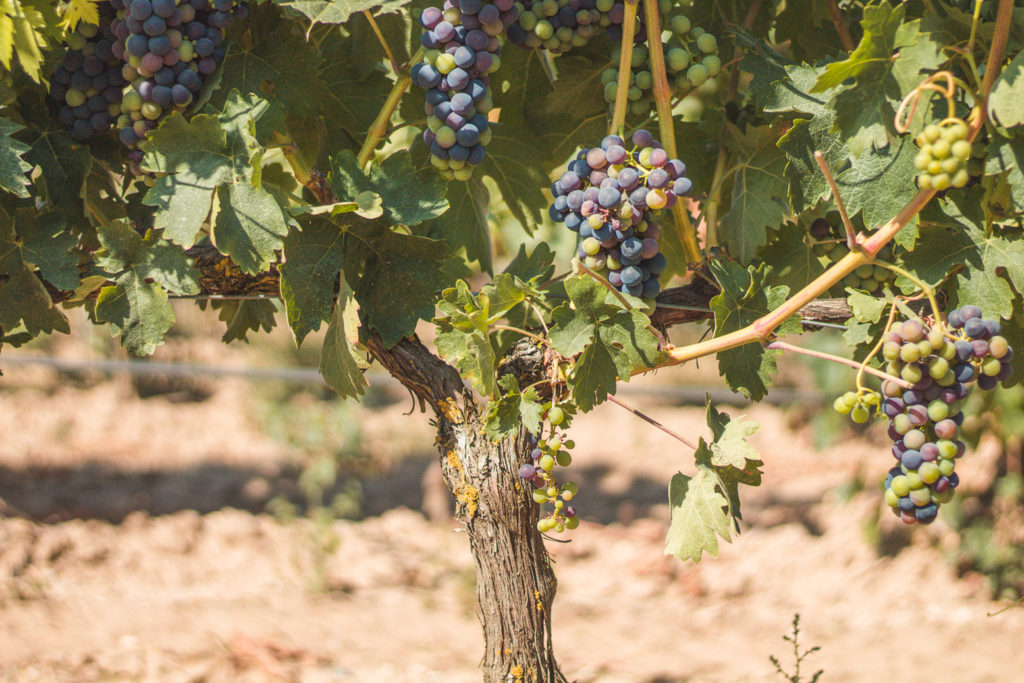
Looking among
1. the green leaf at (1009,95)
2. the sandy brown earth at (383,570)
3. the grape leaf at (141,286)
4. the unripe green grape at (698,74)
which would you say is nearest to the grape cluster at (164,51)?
the grape leaf at (141,286)

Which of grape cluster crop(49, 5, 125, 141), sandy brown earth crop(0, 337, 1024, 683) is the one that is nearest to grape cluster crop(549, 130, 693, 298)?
grape cluster crop(49, 5, 125, 141)

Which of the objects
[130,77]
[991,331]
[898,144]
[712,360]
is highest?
[712,360]

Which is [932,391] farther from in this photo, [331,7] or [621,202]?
[331,7]

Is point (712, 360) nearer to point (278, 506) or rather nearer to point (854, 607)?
point (854, 607)

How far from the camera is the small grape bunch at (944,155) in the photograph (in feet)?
3.25

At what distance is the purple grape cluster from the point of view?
113 cm

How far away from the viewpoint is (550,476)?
4.32 feet

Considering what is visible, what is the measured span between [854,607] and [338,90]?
10.8 ft

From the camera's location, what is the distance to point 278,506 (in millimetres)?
4297

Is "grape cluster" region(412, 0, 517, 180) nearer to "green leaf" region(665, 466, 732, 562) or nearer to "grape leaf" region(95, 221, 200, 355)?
"grape leaf" region(95, 221, 200, 355)

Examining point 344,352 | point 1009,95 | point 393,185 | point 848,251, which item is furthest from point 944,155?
point 344,352

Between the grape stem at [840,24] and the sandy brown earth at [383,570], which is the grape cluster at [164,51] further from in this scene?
the sandy brown earth at [383,570]

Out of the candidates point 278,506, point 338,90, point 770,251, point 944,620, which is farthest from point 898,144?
point 278,506

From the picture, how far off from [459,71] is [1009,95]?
644mm
